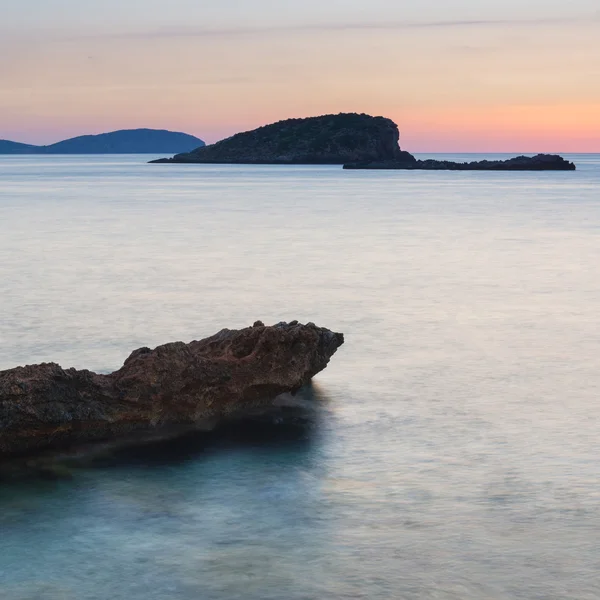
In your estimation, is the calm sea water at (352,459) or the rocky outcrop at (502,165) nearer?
the calm sea water at (352,459)

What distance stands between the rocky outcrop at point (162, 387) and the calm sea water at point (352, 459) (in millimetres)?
505

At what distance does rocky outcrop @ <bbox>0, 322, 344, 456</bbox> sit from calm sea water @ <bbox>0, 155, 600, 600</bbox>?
19.9 inches

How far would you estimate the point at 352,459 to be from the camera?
9695 mm

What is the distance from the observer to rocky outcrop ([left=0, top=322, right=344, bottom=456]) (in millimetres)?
9242

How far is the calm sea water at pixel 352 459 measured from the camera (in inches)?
285

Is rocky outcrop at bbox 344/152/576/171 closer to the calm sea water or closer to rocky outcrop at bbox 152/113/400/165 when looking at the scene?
rocky outcrop at bbox 152/113/400/165

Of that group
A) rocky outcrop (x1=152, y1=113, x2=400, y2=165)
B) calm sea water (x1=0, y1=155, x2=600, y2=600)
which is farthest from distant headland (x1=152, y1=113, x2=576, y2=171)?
calm sea water (x1=0, y1=155, x2=600, y2=600)

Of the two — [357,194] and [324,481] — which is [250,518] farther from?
[357,194]

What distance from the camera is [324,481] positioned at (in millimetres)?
9078

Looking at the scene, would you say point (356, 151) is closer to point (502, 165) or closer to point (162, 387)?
point (502, 165)

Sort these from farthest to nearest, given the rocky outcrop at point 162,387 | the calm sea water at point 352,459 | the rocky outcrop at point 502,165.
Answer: the rocky outcrop at point 502,165 → the rocky outcrop at point 162,387 → the calm sea water at point 352,459

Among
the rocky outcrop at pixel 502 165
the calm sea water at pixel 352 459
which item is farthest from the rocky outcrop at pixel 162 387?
the rocky outcrop at pixel 502 165

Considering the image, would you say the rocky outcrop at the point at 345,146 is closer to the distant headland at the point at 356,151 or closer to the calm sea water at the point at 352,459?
the distant headland at the point at 356,151

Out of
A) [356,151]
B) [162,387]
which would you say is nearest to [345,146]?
[356,151]
